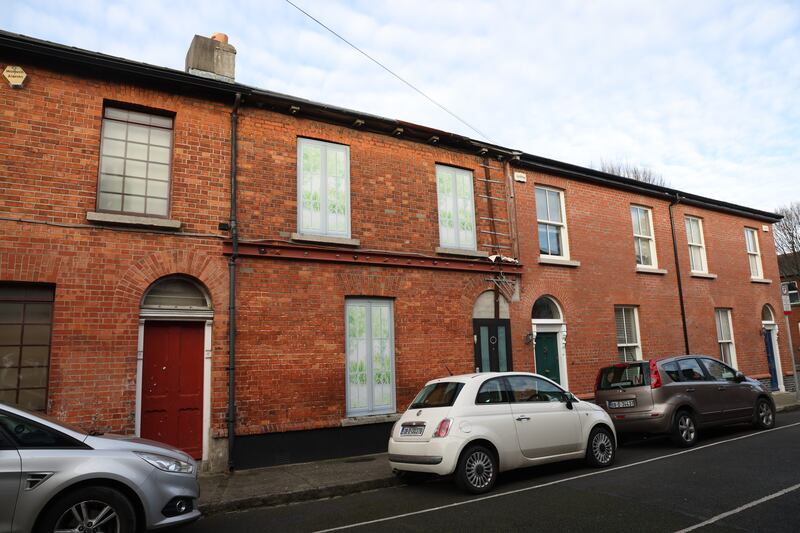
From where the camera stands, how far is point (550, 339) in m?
13.4

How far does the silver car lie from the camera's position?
4.49m

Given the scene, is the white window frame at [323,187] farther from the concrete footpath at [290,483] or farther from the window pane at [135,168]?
the concrete footpath at [290,483]

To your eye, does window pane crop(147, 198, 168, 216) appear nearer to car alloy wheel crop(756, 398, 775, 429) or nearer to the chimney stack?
the chimney stack

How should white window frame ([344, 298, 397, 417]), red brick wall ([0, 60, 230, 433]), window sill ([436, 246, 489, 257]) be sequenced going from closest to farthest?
red brick wall ([0, 60, 230, 433]), white window frame ([344, 298, 397, 417]), window sill ([436, 246, 489, 257])

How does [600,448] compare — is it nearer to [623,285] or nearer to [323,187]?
[323,187]

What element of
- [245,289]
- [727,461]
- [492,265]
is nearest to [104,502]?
[245,289]

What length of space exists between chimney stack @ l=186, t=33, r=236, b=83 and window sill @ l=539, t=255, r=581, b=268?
845 centimetres

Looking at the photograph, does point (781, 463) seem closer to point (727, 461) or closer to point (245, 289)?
point (727, 461)

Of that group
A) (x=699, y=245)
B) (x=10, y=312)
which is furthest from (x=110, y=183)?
(x=699, y=245)

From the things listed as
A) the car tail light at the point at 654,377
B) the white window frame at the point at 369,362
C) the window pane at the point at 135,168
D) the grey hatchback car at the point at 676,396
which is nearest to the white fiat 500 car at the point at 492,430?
the grey hatchback car at the point at 676,396

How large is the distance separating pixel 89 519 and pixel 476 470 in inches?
179

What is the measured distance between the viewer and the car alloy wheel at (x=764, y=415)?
37.5 ft

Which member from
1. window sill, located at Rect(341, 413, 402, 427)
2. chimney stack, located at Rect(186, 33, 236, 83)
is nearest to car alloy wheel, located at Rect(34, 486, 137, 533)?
window sill, located at Rect(341, 413, 402, 427)

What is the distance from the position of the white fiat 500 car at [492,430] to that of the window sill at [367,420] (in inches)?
85.0
